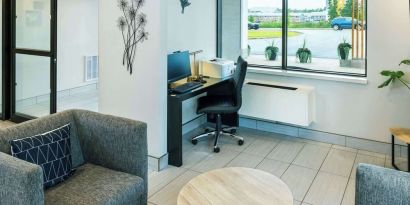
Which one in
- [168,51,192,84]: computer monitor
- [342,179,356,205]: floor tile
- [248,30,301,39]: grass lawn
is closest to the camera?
[342,179,356,205]: floor tile

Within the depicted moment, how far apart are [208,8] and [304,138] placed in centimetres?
209

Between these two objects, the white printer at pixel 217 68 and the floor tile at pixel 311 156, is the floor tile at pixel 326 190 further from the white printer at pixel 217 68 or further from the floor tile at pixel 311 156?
the white printer at pixel 217 68

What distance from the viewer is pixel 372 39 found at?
3.89 m

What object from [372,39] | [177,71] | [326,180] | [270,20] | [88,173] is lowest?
[326,180]

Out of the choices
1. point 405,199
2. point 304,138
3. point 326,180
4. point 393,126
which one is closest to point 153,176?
point 326,180

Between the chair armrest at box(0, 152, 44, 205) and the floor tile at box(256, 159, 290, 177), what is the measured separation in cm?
233

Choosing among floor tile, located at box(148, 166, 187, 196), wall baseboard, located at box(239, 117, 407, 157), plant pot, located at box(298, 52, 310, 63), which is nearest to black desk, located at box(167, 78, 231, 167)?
floor tile, located at box(148, 166, 187, 196)

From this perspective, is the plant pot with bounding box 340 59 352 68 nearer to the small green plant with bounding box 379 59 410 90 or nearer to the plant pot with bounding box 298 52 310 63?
the plant pot with bounding box 298 52 310 63

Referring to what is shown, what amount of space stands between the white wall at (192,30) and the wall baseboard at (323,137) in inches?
32.9

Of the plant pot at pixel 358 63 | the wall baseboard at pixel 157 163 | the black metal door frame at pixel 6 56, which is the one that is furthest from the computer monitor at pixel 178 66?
the black metal door frame at pixel 6 56

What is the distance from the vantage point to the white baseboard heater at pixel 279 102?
4.26 meters

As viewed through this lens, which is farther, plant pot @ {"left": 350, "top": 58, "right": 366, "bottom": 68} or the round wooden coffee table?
plant pot @ {"left": 350, "top": 58, "right": 366, "bottom": 68}

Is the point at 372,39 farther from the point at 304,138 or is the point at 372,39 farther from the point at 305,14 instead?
the point at 304,138

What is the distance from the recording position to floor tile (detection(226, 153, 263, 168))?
3.76 m
